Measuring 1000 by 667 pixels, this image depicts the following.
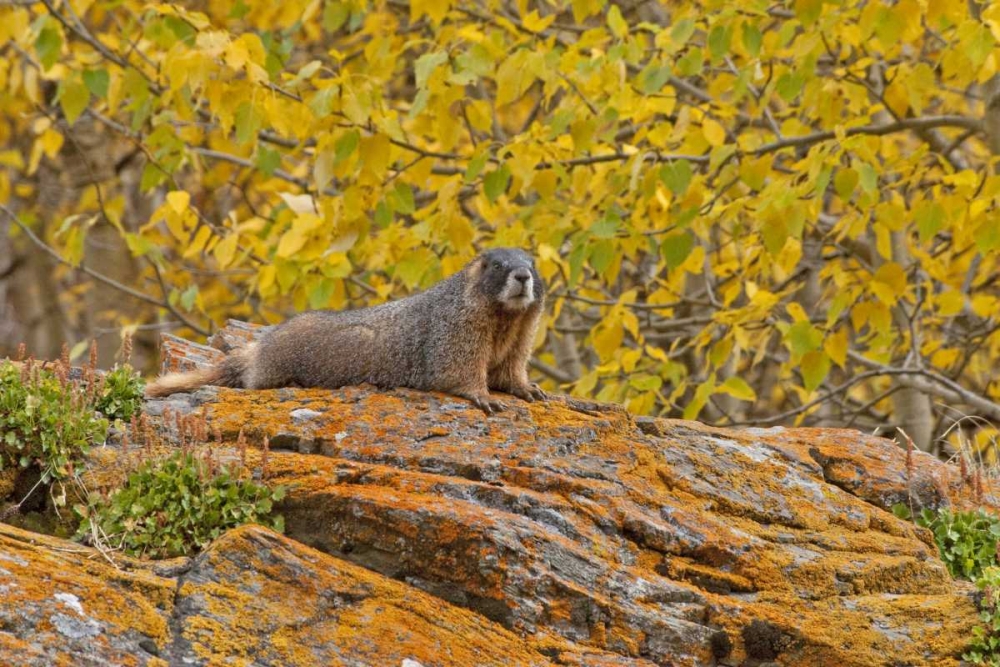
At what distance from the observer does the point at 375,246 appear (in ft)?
35.4

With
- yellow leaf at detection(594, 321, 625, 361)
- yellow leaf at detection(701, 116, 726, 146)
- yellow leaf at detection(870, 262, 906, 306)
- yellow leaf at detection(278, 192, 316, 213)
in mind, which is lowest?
yellow leaf at detection(594, 321, 625, 361)

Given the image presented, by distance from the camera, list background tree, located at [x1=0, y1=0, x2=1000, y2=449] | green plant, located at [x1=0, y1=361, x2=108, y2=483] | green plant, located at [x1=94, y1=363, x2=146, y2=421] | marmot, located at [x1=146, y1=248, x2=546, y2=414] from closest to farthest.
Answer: green plant, located at [x1=0, y1=361, x2=108, y2=483], green plant, located at [x1=94, y1=363, x2=146, y2=421], marmot, located at [x1=146, y1=248, x2=546, y2=414], background tree, located at [x1=0, y1=0, x2=1000, y2=449]

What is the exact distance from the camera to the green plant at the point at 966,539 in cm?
628

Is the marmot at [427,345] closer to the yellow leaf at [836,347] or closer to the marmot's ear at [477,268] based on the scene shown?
the marmot's ear at [477,268]

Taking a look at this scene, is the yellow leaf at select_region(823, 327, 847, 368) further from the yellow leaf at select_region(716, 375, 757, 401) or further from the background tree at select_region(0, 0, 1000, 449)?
the yellow leaf at select_region(716, 375, 757, 401)

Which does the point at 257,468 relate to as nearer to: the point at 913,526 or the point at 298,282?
the point at 913,526

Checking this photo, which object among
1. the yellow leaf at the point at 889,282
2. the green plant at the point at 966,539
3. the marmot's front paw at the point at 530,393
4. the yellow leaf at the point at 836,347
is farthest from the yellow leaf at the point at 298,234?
the green plant at the point at 966,539

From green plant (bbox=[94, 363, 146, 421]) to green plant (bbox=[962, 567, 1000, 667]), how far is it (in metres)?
3.82

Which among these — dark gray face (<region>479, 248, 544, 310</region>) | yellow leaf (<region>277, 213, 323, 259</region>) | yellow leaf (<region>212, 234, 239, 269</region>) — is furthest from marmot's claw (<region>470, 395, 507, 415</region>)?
yellow leaf (<region>212, 234, 239, 269</region>)

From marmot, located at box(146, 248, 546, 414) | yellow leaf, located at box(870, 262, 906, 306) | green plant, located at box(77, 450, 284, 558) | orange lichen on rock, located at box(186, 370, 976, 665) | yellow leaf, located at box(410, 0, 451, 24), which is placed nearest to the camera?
green plant, located at box(77, 450, 284, 558)

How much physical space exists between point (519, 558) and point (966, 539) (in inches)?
98.0

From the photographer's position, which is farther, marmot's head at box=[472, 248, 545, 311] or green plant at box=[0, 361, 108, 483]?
marmot's head at box=[472, 248, 545, 311]

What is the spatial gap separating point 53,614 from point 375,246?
22.0 feet

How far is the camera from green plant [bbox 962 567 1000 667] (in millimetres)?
5312
